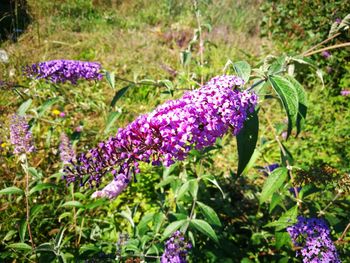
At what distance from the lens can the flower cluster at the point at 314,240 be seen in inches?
54.5

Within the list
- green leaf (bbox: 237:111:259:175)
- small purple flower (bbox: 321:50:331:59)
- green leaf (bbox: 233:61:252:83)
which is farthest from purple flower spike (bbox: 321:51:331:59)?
green leaf (bbox: 237:111:259:175)

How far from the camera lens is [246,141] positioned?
104 cm

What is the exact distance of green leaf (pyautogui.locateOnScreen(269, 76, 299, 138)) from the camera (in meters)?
0.98

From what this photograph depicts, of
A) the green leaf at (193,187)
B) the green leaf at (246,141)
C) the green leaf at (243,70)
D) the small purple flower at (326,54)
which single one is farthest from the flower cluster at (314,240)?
the small purple flower at (326,54)

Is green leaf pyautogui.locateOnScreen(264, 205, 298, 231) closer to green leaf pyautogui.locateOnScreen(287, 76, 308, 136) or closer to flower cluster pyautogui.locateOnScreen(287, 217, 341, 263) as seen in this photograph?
flower cluster pyautogui.locateOnScreen(287, 217, 341, 263)

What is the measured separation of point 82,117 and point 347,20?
3.23 m

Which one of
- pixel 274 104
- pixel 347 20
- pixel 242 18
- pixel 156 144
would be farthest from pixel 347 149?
pixel 242 18

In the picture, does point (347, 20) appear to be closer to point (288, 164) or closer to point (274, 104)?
point (288, 164)

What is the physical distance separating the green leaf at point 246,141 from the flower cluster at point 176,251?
0.65 m

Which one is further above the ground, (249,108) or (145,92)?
(249,108)

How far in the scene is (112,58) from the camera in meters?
5.34

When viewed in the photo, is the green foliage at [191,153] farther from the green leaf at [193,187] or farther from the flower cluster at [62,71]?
the flower cluster at [62,71]

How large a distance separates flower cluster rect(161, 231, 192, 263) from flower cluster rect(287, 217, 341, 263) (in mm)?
531

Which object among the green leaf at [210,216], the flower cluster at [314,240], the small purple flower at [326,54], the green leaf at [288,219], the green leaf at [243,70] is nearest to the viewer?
the green leaf at [243,70]
